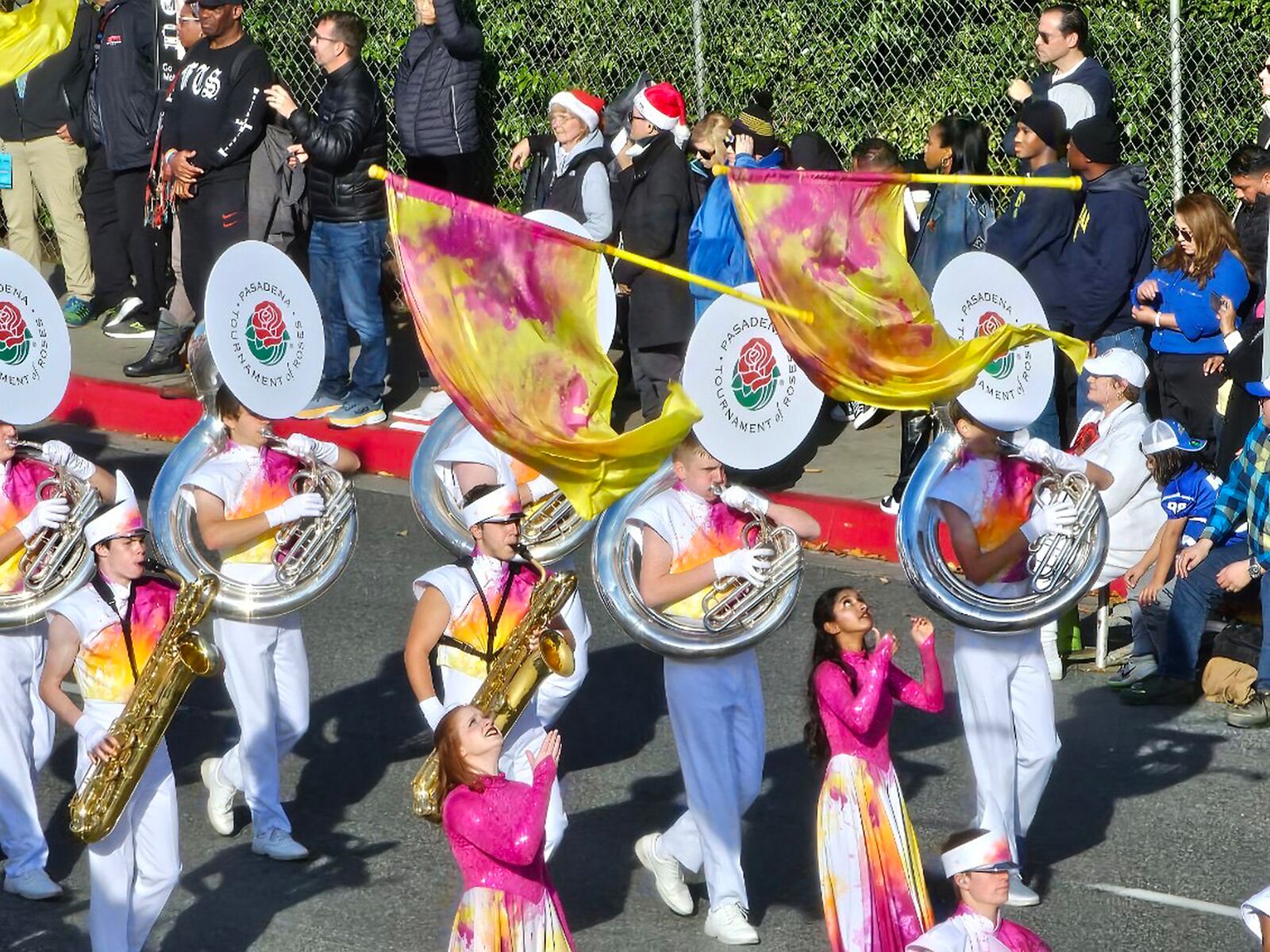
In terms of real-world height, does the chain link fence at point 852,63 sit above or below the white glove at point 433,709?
above

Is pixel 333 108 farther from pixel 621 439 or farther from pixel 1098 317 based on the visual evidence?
pixel 621 439

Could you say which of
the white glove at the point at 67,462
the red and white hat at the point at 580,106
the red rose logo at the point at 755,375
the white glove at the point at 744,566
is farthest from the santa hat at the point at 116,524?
the red and white hat at the point at 580,106

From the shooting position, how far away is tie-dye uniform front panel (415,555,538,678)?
708 cm

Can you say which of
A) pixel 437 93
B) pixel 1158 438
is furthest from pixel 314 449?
pixel 437 93

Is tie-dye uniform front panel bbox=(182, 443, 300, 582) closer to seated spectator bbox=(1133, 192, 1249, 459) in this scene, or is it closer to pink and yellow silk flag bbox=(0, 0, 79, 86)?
pink and yellow silk flag bbox=(0, 0, 79, 86)

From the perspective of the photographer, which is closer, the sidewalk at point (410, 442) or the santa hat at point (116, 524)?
the santa hat at point (116, 524)

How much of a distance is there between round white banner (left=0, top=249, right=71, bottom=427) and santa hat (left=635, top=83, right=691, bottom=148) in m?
4.43

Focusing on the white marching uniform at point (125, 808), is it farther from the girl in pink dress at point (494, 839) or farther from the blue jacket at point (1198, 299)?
the blue jacket at point (1198, 299)

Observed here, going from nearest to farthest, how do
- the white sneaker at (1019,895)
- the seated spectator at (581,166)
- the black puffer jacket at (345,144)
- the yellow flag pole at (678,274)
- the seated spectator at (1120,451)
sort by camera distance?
the yellow flag pole at (678,274) → the white sneaker at (1019,895) → the seated spectator at (1120,451) → the seated spectator at (581,166) → the black puffer jacket at (345,144)

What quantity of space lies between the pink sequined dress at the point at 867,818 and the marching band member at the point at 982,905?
2.91 ft

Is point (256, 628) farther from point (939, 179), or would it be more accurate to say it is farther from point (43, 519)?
point (939, 179)

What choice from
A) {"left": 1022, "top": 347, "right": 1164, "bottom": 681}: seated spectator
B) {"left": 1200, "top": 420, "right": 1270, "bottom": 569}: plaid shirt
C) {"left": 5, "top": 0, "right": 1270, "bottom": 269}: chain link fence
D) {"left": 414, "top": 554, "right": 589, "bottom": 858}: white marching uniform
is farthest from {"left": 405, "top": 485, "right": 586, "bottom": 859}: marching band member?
{"left": 5, "top": 0, "right": 1270, "bottom": 269}: chain link fence

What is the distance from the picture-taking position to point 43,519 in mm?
7227

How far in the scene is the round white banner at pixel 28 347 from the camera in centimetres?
731
